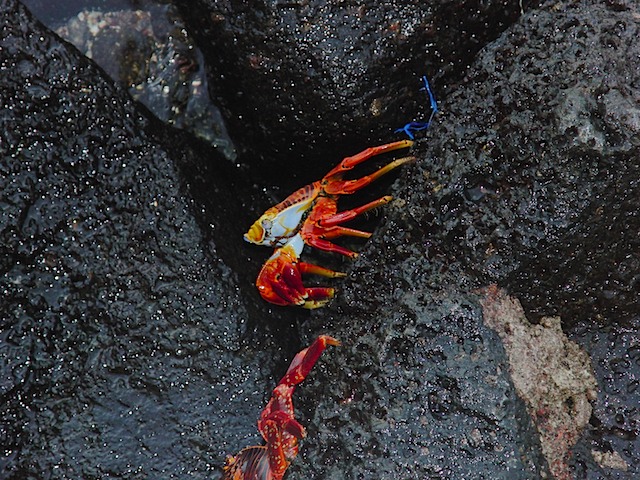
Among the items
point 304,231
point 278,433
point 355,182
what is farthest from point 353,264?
point 278,433

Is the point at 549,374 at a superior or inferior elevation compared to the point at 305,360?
inferior

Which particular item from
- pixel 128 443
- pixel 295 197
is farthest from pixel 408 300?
pixel 128 443

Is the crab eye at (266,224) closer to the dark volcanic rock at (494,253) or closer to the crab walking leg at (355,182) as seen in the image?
the crab walking leg at (355,182)

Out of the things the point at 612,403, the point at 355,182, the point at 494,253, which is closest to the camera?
the point at 494,253

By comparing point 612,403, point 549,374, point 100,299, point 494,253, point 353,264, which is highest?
point 100,299

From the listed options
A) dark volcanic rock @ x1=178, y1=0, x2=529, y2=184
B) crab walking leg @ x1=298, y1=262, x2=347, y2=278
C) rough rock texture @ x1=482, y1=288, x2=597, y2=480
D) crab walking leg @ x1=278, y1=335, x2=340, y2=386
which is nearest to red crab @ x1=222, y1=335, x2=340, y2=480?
crab walking leg @ x1=278, y1=335, x2=340, y2=386

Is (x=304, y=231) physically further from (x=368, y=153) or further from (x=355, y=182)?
(x=368, y=153)
